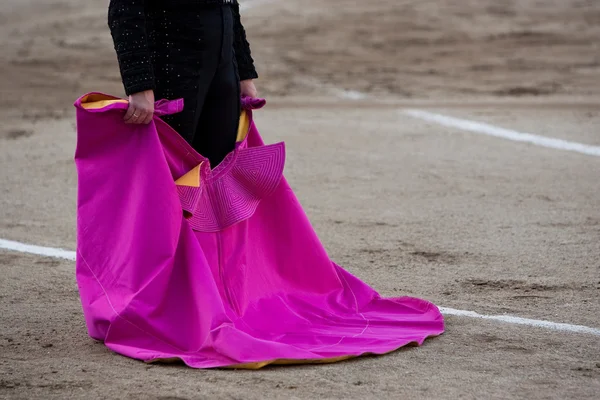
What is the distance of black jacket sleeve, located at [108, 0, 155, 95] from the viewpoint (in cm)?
308

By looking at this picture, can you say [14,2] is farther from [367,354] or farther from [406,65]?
[367,354]

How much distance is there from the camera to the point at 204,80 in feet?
10.6

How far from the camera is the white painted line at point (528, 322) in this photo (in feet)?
11.1

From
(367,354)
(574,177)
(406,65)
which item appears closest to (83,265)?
Answer: (367,354)

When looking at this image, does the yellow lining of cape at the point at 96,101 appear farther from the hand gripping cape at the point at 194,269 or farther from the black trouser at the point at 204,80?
the black trouser at the point at 204,80

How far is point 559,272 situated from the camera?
4172mm

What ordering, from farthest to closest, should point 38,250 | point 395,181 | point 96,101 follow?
point 395,181 < point 38,250 < point 96,101

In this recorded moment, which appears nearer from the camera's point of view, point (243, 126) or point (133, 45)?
point (133, 45)

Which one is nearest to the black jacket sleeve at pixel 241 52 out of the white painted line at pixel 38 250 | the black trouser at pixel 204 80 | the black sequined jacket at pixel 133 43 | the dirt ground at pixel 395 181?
the black trouser at pixel 204 80

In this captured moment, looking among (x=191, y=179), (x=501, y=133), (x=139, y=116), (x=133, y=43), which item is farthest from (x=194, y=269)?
(x=501, y=133)

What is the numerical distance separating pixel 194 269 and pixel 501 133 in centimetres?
493

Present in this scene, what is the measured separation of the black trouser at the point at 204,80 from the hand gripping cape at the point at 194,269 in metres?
0.06

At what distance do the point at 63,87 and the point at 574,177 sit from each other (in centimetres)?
512

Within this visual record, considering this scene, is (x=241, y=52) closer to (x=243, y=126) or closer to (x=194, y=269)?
(x=243, y=126)
